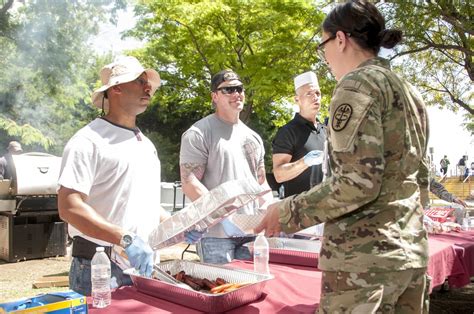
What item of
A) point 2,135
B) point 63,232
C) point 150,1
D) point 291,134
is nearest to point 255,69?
point 150,1

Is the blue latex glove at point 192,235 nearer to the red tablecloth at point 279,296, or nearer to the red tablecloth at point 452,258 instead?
the red tablecloth at point 279,296

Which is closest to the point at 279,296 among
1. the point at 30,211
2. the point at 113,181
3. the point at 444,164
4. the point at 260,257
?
the point at 260,257

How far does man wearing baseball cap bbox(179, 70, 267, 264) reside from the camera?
111 inches

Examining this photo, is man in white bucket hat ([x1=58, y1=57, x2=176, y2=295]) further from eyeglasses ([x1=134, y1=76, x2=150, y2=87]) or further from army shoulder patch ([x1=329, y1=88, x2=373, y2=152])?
army shoulder patch ([x1=329, y1=88, x2=373, y2=152])

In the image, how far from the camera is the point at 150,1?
43.1 ft

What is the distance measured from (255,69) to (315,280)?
38.2ft

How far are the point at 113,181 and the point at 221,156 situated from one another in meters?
1.02

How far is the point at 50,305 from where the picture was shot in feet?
4.03

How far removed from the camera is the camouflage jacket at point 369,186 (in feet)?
4.12

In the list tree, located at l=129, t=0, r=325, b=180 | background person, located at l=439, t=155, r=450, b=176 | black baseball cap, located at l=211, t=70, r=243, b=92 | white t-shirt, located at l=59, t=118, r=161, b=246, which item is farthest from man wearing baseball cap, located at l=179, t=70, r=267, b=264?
background person, located at l=439, t=155, r=450, b=176

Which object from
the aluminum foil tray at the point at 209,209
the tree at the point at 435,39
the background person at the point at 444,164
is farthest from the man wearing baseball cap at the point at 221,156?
the background person at the point at 444,164

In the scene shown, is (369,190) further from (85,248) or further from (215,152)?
(215,152)

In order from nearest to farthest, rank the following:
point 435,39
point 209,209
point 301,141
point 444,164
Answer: point 209,209 → point 301,141 → point 435,39 → point 444,164

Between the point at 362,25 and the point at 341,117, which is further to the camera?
the point at 362,25
